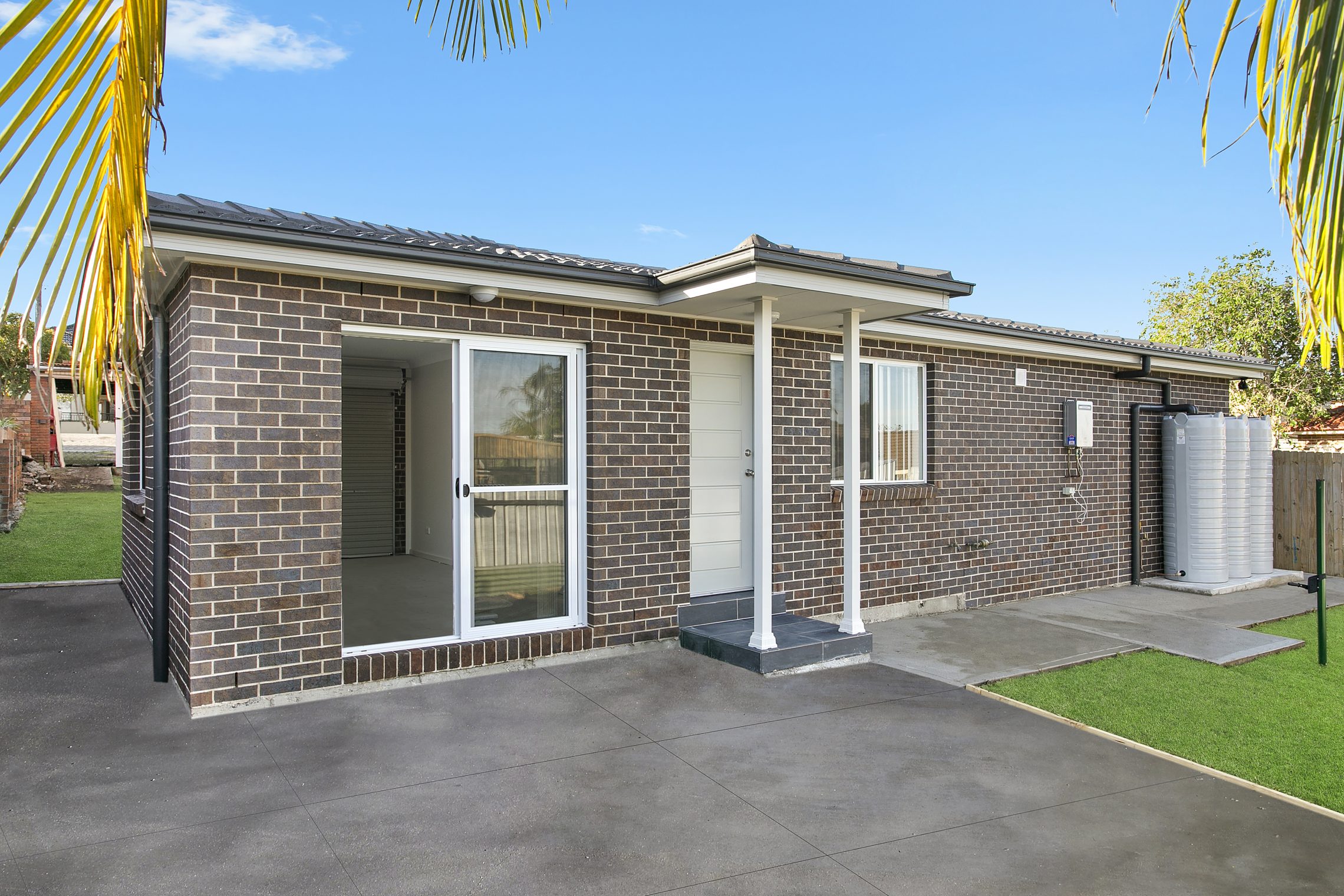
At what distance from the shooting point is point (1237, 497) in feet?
33.8

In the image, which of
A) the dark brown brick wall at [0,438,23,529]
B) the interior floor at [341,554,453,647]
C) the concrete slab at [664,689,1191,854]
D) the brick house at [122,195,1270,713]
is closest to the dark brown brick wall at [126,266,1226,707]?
the brick house at [122,195,1270,713]

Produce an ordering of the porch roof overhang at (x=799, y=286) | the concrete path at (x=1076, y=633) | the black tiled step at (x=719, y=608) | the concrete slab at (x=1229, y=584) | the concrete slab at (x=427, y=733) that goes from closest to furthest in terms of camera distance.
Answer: the concrete slab at (x=427, y=733) → the porch roof overhang at (x=799, y=286) → the concrete path at (x=1076, y=633) → the black tiled step at (x=719, y=608) → the concrete slab at (x=1229, y=584)

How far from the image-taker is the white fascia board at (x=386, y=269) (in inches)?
189

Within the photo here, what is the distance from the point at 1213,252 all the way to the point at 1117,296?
15.7 feet

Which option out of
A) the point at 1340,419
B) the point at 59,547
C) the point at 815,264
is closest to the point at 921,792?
the point at 815,264

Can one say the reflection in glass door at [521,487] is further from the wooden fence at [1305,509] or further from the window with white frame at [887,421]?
the wooden fence at [1305,509]

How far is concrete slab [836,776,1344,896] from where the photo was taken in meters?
3.28

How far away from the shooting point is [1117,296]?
79.6 feet

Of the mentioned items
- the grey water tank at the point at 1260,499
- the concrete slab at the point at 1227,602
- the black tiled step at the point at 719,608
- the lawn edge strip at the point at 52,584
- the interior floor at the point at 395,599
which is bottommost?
the concrete slab at the point at 1227,602

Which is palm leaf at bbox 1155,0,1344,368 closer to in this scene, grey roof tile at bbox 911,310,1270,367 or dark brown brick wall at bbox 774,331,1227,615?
dark brown brick wall at bbox 774,331,1227,615

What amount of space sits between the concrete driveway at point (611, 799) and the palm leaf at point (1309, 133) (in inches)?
102

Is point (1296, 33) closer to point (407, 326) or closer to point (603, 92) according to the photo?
point (407, 326)

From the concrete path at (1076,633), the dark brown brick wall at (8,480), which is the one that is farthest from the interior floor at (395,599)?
the dark brown brick wall at (8,480)

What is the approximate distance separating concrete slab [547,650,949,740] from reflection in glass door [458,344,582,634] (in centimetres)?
57
